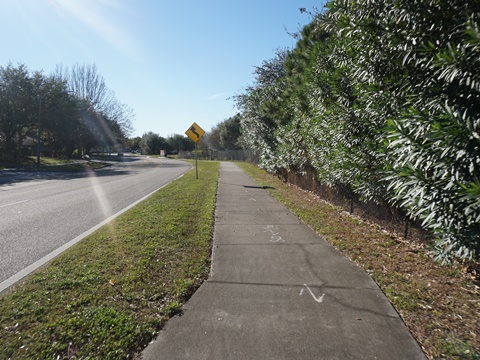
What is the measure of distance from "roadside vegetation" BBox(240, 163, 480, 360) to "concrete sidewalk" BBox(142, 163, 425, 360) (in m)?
0.17

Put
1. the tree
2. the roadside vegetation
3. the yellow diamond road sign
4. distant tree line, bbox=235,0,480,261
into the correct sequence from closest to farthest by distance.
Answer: the roadside vegetation → distant tree line, bbox=235,0,480,261 → the yellow diamond road sign → the tree

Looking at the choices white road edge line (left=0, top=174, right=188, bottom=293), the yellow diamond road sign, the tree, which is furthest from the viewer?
the tree

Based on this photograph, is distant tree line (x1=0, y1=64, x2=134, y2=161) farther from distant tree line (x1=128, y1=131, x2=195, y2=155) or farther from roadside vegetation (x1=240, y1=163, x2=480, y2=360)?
distant tree line (x1=128, y1=131, x2=195, y2=155)

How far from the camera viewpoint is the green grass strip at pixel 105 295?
2.86 m

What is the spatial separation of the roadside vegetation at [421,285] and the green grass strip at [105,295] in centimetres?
231

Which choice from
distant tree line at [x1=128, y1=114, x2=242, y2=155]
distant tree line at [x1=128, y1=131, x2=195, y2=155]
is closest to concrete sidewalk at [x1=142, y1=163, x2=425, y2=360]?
distant tree line at [x1=128, y1=114, x2=242, y2=155]

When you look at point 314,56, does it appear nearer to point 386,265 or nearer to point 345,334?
point 386,265

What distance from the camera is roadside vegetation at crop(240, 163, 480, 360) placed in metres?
2.95

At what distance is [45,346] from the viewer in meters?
2.81

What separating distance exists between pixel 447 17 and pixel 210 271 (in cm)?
413

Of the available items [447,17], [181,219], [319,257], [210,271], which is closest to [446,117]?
[447,17]

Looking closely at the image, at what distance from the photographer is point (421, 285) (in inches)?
161

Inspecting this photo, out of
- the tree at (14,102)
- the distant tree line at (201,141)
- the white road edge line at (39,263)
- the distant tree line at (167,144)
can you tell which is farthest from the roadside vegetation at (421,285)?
the distant tree line at (167,144)

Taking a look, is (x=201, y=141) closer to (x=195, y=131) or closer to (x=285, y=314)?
(x=195, y=131)
